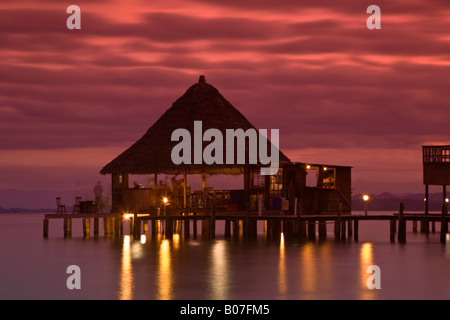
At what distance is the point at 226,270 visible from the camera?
32781mm

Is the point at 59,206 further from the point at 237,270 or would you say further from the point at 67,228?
the point at 237,270

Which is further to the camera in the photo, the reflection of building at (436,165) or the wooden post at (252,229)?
the reflection of building at (436,165)

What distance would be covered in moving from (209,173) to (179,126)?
350 cm

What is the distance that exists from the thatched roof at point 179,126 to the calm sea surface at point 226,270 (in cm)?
430

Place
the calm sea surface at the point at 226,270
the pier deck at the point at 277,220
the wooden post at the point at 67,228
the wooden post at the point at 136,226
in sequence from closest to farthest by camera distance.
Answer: the calm sea surface at the point at 226,270 → the pier deck at the point at 277,220 → the wooden post at the point at 136,226 → the wooden post at the point at 67,228

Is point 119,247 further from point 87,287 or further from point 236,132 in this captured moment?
point 87,287

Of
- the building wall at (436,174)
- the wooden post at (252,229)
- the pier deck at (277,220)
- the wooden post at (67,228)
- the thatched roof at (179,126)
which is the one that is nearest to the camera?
the pier deck at (277,220)

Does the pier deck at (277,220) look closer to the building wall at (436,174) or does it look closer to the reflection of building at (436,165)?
the building wall at (436,174)

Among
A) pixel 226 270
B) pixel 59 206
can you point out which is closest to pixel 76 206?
pixel 59 206

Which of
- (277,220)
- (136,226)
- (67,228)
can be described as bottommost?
(67,228)

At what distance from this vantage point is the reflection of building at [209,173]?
45.4 m

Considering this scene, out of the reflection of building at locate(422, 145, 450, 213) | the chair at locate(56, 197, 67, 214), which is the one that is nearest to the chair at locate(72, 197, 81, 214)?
the chair at locate(56, 197, 67, 214)

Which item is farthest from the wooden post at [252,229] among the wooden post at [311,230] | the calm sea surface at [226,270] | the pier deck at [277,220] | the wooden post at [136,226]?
the wooden post at [136,226]
